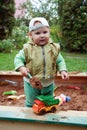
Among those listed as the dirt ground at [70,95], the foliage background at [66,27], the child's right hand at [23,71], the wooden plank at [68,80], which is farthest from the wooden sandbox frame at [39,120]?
the foliage background at [66,27]

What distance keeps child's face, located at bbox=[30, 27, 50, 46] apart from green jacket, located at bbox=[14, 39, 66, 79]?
0.12 ft

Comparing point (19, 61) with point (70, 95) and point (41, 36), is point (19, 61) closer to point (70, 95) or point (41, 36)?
point (41, 36)

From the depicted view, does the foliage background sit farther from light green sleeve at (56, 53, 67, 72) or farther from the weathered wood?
the weathered wood

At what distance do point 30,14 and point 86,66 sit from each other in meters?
7.88

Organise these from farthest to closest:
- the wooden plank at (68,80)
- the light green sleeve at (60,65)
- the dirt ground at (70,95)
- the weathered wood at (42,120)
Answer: the wooden plank at (68,80)
the dirt ground at (70,95)
the light green sleeve at (60,65)
the weathered wood at (42,120)

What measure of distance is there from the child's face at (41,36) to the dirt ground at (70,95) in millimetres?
1234

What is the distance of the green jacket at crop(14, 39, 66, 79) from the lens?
101 inches

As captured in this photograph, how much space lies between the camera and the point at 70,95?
4219 millimetres

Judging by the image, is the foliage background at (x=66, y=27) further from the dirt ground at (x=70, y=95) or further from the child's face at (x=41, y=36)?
the child's face at (x=41, y=36)

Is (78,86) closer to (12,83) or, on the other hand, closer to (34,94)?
(12,83)

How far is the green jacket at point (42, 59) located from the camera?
256 centimetres

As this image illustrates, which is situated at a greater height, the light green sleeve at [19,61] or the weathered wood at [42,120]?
the light green sleeve at [19,61]

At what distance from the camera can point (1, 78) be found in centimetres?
464

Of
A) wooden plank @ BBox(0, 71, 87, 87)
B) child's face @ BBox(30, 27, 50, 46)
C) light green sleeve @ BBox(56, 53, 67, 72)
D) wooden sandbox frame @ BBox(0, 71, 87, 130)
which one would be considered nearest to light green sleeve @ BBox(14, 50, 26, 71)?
child's face @ BBox(30, 27, 50, 46)
